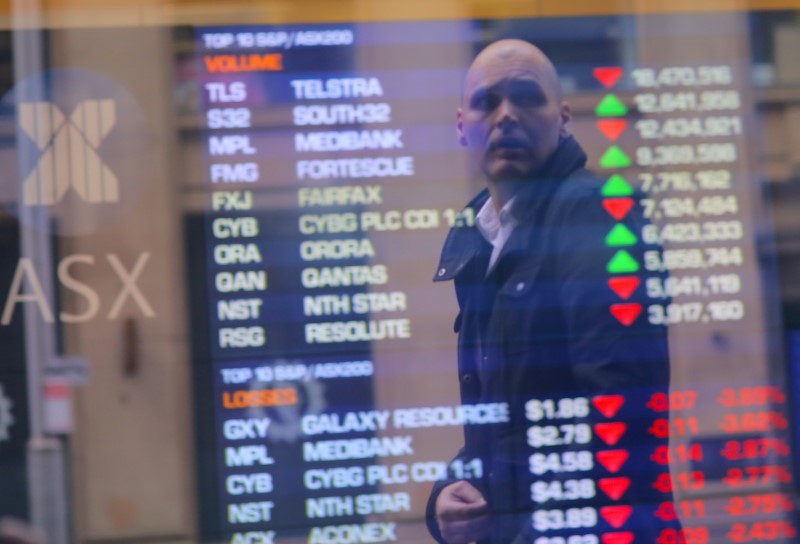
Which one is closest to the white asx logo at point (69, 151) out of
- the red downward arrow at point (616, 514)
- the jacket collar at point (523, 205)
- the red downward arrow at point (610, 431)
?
the jacket collar at point (523, 205)

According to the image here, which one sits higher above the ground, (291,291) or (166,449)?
(291,291)

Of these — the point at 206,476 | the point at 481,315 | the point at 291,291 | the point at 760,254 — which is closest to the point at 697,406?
the point at 760,254

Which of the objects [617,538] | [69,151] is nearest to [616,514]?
[617,538]

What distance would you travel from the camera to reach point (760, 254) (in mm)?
2756

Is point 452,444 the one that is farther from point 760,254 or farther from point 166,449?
point 760,254

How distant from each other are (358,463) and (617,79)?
1114 mm

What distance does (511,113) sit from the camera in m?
2.70

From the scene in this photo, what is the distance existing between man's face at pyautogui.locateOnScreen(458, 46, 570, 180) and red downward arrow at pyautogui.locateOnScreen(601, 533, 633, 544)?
2.90ft

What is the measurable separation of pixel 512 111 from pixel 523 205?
8.9 inches

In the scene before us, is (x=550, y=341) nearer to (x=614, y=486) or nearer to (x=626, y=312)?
(x=626, y=312)

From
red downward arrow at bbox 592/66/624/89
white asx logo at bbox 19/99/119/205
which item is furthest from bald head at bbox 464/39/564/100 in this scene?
white asx logo at bbox 19/99/119/205

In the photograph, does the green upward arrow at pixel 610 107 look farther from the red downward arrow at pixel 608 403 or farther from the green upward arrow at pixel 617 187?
the red downward arrow at pixel 608 403

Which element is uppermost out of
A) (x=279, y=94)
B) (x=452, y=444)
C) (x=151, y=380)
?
(x=279, y=94)

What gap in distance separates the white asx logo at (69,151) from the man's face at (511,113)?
0.84 meters
